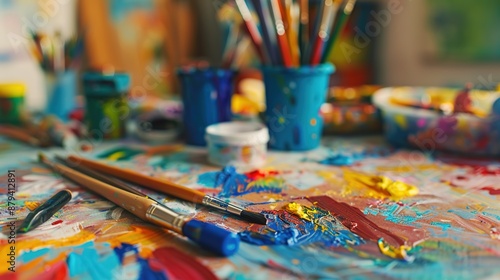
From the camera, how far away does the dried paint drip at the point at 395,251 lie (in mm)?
389

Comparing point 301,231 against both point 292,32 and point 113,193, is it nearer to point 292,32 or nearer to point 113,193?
point 113,193

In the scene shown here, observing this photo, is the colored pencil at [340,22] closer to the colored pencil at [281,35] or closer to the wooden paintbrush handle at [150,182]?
the colored pencil at [281,35]

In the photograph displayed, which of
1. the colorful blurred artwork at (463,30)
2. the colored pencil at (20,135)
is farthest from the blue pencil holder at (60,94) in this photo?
the colorful blurred artwork at (463,30)

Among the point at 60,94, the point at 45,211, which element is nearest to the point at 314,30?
the point at 45,211

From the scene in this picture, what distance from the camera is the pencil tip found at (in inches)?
18.0

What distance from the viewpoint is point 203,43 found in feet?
7.97

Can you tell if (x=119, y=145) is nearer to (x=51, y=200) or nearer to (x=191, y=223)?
(x=51, y=200)

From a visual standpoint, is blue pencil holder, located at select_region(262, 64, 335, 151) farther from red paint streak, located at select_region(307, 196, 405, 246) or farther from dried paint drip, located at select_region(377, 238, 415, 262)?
dried paint drip, located at select_region(377, 238, 415, 262)

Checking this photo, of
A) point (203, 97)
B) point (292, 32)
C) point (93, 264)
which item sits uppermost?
point (292, 32)

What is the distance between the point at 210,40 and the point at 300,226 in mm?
2088

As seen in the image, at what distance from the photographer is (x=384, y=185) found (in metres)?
0.56

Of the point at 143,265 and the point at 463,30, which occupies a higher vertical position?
the point at 463,30

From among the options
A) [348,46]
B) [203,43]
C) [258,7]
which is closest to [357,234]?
[258,7]

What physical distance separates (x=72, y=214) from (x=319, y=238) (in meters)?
0.26
